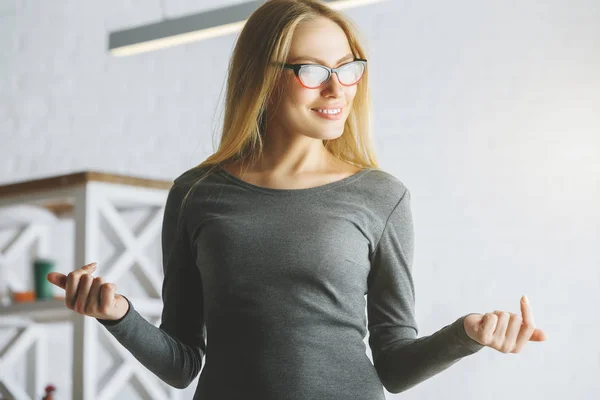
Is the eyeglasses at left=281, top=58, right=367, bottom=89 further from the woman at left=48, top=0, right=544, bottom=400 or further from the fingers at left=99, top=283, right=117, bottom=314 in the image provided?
→ the fingers at left=99, top=283, right=117, bottom=314

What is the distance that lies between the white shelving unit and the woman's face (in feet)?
6.11

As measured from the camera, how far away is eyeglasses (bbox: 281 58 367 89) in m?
1.21

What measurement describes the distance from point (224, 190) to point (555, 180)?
2.10m

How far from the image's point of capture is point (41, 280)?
319 centimetres

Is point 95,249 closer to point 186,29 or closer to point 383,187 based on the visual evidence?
point 186,29

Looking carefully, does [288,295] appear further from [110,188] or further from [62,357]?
[62,357]

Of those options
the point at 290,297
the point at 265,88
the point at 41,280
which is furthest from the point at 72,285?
the point at 41,280

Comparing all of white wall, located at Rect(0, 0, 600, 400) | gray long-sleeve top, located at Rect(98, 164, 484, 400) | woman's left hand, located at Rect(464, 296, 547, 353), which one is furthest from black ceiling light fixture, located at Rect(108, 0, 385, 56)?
woman's left hand, located at Rect(464, 296, 547, 353)

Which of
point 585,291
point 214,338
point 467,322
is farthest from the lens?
point 585,291

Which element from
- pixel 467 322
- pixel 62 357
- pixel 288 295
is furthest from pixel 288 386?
pixel 62 357

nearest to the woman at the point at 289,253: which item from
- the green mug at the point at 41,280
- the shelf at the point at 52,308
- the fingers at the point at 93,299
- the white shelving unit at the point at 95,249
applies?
the fingers at the point at 93,299

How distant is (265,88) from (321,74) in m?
0.08

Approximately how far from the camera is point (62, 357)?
4207 millimetres

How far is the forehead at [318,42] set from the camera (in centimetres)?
124
